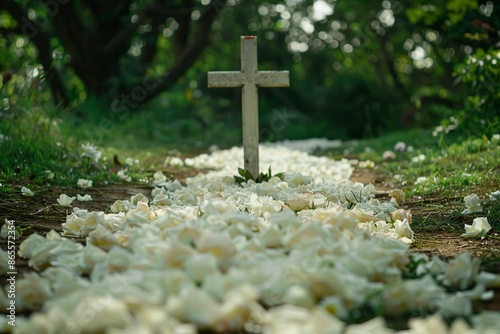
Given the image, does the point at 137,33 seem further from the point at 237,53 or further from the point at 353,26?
the point at 353,26

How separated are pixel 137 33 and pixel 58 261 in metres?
9.78

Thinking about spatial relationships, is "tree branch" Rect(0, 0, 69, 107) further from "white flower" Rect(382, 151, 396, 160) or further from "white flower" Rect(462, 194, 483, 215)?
"white flower" Rect(462, 194, 483, 215)

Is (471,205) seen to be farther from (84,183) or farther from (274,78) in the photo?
(84,183)

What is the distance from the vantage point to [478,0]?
9.12 m

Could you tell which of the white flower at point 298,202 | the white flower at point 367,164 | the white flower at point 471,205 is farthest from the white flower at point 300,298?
the white flower at point 367,164

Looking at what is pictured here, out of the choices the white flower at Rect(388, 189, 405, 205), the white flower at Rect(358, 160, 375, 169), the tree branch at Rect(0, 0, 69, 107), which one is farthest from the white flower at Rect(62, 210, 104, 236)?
the tree branch at Rect(0, 0, 69, 107)

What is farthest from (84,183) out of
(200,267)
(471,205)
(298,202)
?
(200,267)

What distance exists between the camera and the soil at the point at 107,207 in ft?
8.46

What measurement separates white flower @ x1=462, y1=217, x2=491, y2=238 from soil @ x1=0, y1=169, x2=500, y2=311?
4 cm

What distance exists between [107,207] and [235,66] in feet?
39.0

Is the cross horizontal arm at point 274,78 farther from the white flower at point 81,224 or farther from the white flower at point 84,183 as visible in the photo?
the white flower at point 81,224

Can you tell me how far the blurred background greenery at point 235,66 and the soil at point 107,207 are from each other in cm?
172

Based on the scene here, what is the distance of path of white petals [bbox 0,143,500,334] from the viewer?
1.65 m

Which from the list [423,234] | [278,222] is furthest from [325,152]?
[278,222]
